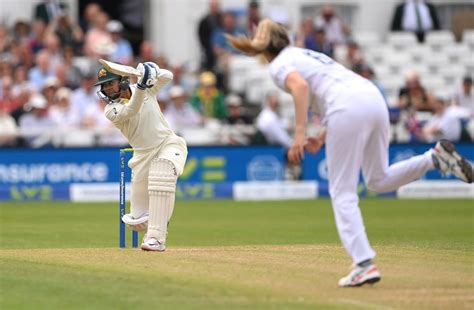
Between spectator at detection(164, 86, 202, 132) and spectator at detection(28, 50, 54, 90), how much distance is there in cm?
213

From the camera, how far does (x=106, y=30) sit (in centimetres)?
2244

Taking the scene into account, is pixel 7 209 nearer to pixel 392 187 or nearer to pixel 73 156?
pixel 73 156

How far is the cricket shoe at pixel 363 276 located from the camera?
8.06 metres

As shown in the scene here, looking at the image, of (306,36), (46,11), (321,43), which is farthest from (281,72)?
(46,11)

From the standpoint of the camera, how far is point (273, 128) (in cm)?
2080

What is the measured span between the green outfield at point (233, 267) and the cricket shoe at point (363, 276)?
9 centimetres

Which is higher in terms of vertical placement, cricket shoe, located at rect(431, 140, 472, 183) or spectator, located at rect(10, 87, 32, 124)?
cricket shoe, located at rect(431, 140, 472, 183)

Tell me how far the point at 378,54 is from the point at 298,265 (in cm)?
1522

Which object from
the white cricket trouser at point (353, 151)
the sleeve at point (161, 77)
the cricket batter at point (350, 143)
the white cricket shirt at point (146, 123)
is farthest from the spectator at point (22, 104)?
the white cricket trouser at point (353, 151)

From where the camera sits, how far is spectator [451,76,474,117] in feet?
72.7

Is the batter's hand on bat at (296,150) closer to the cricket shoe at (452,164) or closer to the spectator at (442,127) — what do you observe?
the cricket shoe at (452,164)

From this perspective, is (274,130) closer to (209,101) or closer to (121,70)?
(209,101)

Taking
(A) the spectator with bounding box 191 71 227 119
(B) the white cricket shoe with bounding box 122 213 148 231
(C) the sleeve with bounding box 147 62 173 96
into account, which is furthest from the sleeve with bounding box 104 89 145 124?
(A) the spectator with bounding box 191 71 227 119

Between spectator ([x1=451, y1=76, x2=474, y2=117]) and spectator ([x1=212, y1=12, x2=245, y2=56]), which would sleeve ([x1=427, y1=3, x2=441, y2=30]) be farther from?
spectator ([x1=212, y1=12, x2=245, y2=56])
